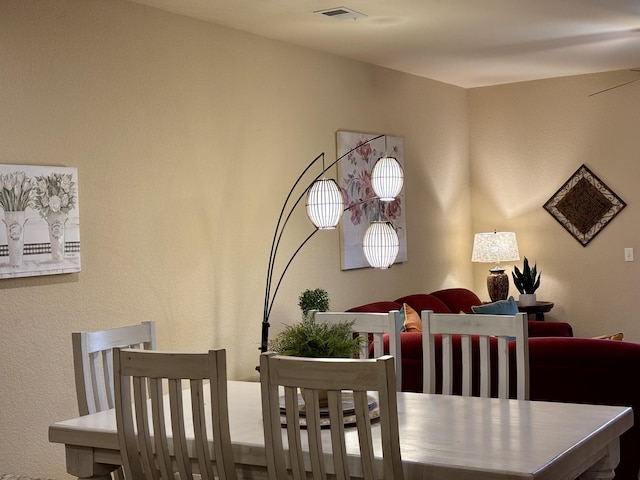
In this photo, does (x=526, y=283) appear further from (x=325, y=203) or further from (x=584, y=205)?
(x=325, y=203)

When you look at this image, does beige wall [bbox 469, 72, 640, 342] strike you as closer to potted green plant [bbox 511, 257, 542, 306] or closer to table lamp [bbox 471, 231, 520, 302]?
potted green plant [bbox 511, 257, 542, 306]

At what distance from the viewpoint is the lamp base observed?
7.50 metres

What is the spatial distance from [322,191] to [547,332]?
6.96 feet

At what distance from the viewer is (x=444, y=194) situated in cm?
776

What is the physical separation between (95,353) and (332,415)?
4.58 feet

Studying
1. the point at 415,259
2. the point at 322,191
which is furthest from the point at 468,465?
the point at 415,259

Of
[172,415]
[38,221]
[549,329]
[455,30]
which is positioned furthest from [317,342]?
[549,329]

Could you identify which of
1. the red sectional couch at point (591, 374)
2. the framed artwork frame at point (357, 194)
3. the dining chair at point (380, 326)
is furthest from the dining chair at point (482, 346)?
the framed artwork frame at point (357, 194)

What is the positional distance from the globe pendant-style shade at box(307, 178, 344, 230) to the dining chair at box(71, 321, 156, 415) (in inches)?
65.0

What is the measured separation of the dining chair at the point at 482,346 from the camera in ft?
11.2

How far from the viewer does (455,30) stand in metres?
5.61

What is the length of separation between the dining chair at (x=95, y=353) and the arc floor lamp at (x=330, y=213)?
148 cm

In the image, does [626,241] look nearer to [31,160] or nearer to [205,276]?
[205,276]

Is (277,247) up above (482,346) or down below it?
above
